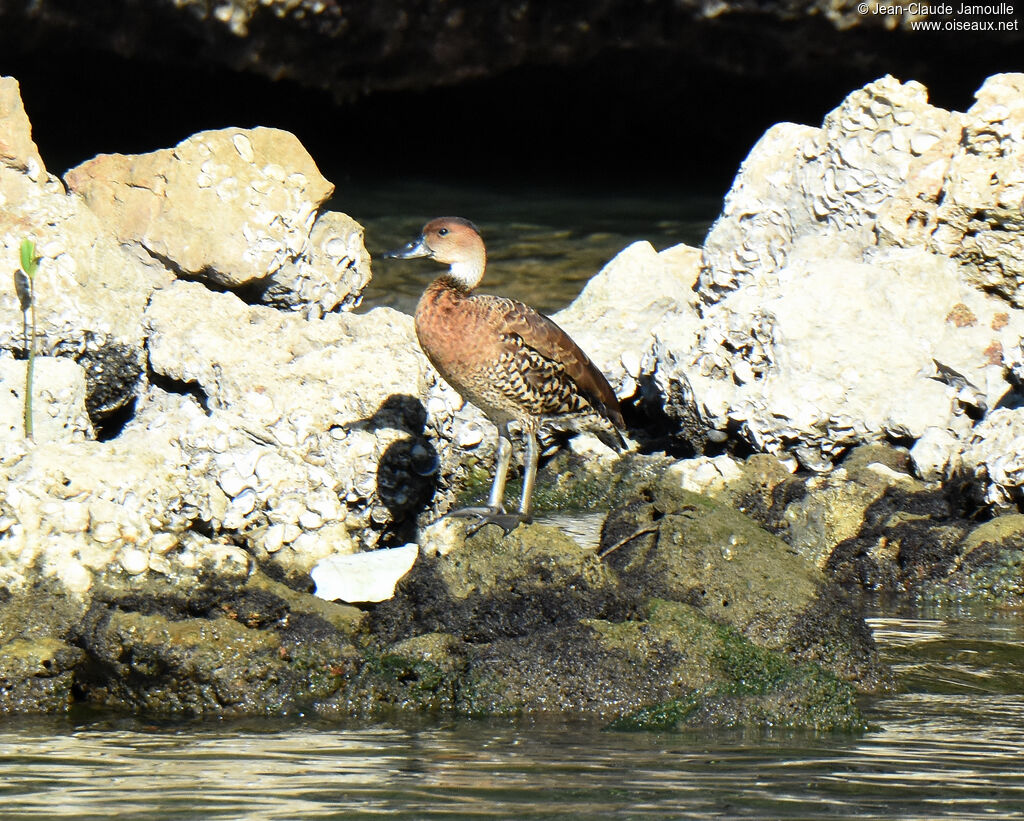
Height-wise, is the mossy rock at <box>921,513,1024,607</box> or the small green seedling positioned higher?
the small green seedling

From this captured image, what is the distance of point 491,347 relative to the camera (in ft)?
23.4

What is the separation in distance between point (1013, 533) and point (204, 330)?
4616 mm

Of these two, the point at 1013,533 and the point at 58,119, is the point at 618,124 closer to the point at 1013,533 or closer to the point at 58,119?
the point at 58,119

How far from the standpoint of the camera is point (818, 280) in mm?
9109

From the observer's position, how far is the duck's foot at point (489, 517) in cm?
614

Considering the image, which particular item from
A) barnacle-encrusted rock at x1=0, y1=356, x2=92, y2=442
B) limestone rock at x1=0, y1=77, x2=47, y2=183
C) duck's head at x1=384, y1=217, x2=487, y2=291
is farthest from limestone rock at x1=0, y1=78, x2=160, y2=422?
duck's head at x1=384, y1=217, x2=487, y2=291

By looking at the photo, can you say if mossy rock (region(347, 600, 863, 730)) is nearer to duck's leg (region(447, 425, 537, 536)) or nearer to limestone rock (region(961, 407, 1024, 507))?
duck's leg (region(447, 425, 537, 536))

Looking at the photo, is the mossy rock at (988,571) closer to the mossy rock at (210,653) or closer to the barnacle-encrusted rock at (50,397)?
the mossy rock at (210,653)

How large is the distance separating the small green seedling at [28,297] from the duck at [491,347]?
2.01 metres

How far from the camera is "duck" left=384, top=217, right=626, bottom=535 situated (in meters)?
7.12

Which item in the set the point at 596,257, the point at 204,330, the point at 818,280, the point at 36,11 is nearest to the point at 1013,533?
the point at 818,280

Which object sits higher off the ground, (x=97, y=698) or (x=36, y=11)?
(x=36, y=11)

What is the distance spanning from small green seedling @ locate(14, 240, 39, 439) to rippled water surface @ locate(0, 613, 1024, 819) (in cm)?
262
